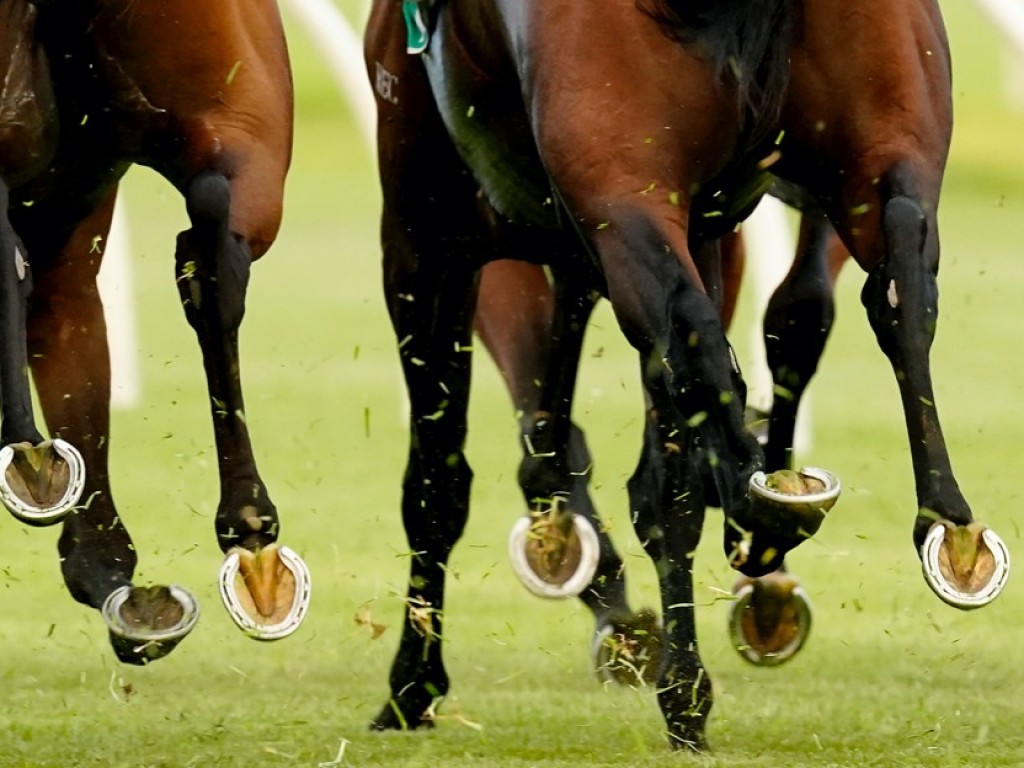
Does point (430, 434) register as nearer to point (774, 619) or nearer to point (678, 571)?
point (774, 619)

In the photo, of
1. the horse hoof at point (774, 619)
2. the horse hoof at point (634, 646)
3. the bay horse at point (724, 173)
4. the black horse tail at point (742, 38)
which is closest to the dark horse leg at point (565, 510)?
the horse hoof at point (634, 646)

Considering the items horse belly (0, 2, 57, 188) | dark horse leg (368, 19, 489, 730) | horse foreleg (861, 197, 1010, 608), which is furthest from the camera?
dark horse leg (368, 19, 489, 730)

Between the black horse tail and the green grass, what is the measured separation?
2.93 ft

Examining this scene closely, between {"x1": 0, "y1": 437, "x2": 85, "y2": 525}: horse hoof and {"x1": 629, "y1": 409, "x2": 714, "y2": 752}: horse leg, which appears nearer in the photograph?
{"x1": 0, "y1": 437, "x2": 85, "y2": 525}: horse hoof

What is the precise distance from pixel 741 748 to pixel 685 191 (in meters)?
1.12

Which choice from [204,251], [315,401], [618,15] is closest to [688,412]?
[618,15]

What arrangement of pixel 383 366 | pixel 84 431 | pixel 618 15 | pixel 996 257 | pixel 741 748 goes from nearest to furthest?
pixel 618 15 < pixel 741 748 < pixel 84 431 < pixel 383 366 < pixel 996 257

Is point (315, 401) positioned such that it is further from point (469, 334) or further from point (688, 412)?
point (688, 412)

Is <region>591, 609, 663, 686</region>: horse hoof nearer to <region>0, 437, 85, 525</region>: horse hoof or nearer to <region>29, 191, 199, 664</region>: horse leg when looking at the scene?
Result: <region>29, 191, 199, 664</region>: horse leg

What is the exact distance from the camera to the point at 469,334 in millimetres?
5641

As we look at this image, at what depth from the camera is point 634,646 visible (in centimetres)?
592

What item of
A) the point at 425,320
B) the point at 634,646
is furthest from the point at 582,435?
the point at 425,320

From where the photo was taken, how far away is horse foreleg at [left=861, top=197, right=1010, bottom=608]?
4266 millimetres

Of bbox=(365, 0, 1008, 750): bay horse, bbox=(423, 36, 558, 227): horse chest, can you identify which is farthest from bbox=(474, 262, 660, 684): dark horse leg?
bbox=(365, 0, 1008, 750): bay horse
